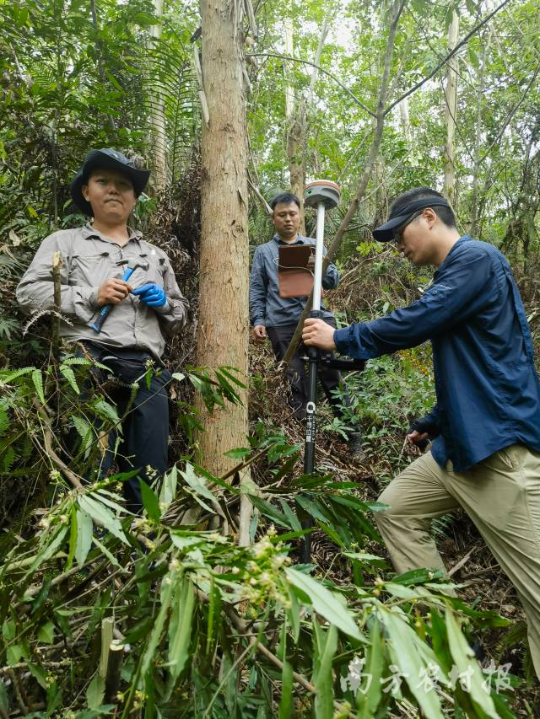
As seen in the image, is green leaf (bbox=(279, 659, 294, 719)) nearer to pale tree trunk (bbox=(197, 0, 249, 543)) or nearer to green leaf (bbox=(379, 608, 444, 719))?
green leaf (bbox=(379, 608, 444, 719))

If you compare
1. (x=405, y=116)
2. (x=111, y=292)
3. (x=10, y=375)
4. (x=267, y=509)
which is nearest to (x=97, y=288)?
(x=111, y=292)

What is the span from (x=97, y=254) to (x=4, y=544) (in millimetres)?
2003

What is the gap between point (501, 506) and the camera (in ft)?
8.34

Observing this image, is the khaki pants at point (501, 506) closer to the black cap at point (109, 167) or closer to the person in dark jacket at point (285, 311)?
the person in dark jacket at point (285, 311)

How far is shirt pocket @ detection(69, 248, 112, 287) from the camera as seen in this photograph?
10.7ft

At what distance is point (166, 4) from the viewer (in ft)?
35.5

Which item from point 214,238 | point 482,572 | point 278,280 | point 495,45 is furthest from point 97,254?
point 495,45

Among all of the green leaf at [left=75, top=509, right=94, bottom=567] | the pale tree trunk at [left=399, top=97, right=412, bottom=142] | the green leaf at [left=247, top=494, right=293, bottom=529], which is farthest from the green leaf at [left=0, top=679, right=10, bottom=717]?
the pale tree trunk at [left=399, top=97, right=412, bottom=142]

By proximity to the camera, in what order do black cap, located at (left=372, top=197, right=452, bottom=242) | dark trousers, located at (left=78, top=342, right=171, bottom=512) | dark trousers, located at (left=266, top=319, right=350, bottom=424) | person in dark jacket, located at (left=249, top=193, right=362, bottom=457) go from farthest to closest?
person in dark jacket, located at (left=249, top=193, right=362, bottom=457), dark trousers, located at (left=266, top=319, right=350, bottom=424), dark trousers, located at (left=78, top=342, right=171, bottom=512), black cap, located at (left=372, top=197, right=452, bottom=242)

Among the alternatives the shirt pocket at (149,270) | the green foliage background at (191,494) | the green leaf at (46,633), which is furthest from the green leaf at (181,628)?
the shirt pocket at (149,270)

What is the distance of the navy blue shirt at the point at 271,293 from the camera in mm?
5109

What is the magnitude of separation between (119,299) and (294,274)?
2079mm

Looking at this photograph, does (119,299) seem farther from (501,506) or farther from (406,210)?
(501,506)

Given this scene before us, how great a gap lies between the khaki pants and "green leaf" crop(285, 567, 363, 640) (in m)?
1.61
